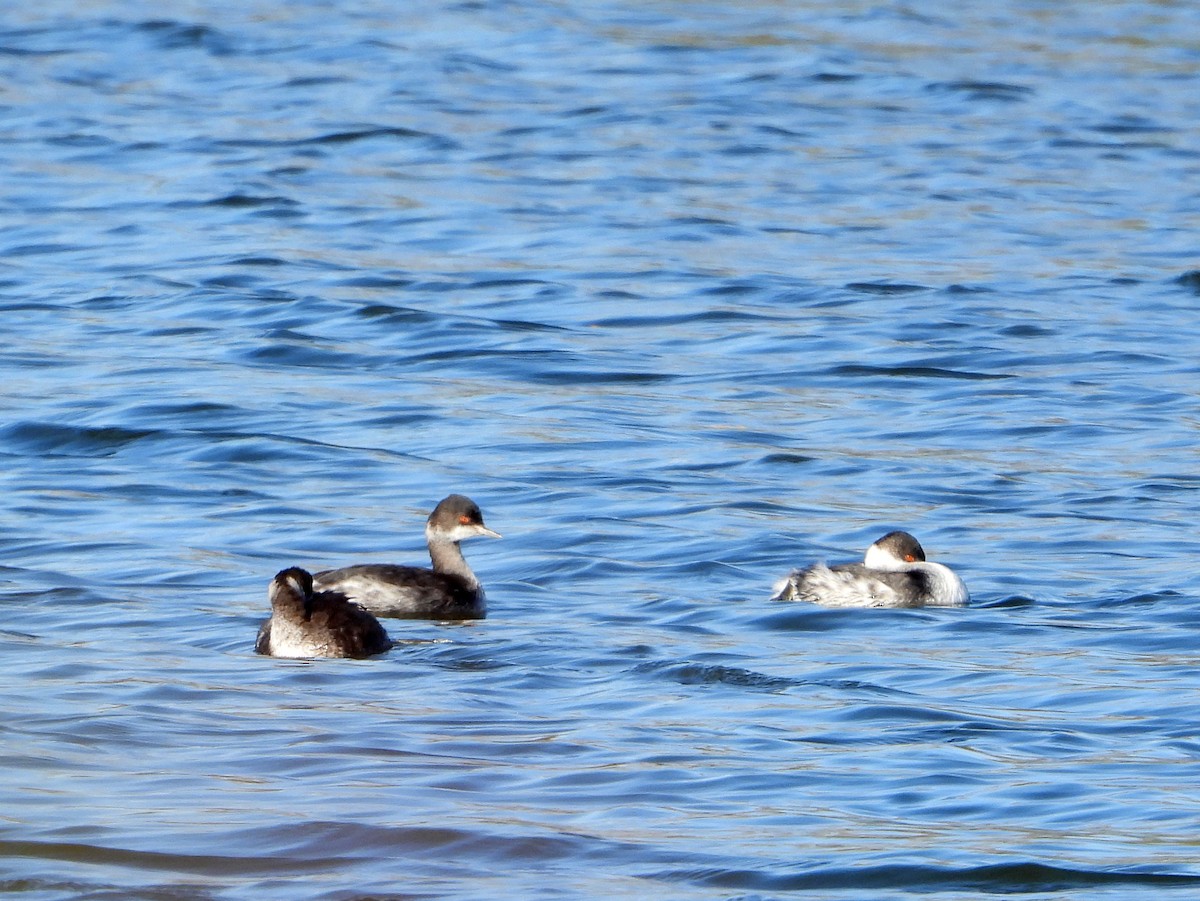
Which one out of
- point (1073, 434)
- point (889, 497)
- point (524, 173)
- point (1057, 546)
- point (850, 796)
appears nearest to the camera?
point (850, 796)

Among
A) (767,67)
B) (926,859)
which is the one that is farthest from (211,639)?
Answer: (767,67)

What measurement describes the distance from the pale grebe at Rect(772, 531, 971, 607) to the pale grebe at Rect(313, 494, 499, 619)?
4.46 ft

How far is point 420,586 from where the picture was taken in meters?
11.0

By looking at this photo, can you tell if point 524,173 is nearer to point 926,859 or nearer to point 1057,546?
point 1057,546

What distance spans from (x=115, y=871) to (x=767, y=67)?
76.3 ft

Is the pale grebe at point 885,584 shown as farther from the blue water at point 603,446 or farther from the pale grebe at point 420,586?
the pale grebe at point 420,586

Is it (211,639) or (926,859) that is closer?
(926,859)

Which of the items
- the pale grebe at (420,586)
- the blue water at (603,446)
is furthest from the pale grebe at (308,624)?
the pale grebe at (420,586)

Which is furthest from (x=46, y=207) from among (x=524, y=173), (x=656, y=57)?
(x=656, y=57)

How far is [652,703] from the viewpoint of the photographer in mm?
9078

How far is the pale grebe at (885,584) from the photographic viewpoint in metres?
10.9

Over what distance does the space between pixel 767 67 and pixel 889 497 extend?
1676 cm

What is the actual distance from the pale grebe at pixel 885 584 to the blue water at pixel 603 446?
0.45ft

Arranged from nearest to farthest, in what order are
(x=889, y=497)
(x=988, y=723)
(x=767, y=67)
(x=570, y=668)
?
(x=988, y=723) < (x=570, y=668) < (x=889, y=497) < (x=767, y=67)
